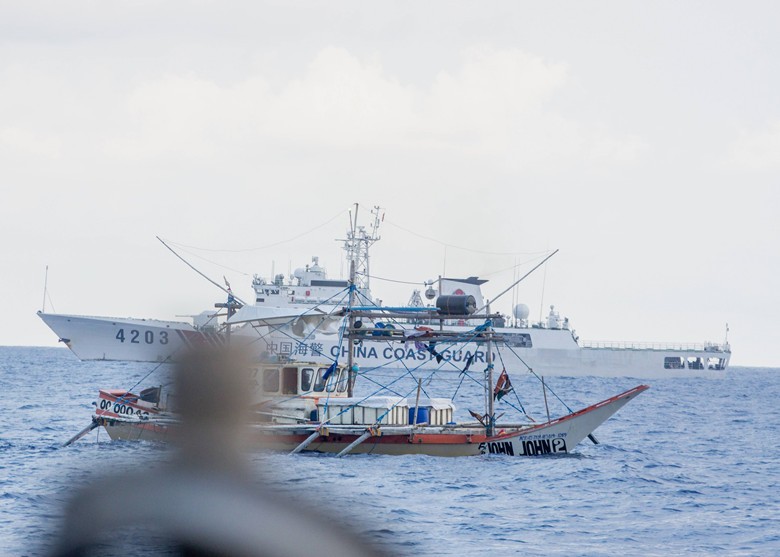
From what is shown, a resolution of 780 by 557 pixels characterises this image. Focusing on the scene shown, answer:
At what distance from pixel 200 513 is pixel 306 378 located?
2856cm

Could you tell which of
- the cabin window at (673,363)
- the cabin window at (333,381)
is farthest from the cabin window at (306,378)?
the cabin window at (673,363)

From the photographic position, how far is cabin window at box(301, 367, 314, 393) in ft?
105

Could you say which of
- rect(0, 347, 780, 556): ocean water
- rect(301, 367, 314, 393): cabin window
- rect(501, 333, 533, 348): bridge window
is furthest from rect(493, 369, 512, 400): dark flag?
rect(501, 333, 533, 348): bridge window

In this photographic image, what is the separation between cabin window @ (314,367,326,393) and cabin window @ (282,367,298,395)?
0.65 metres

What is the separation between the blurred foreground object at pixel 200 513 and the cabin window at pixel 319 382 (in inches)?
1106

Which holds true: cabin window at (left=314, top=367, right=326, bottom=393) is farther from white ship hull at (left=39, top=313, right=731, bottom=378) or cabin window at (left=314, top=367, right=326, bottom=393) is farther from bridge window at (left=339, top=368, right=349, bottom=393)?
white ship hull at (left=39, top=313, right=731, bottom=378)

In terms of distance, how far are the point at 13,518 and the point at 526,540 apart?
8764mm

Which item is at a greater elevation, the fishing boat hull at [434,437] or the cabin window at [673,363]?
the cabin window at [673,363]

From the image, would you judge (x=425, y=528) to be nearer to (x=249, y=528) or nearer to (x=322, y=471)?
(x=322, y=471)

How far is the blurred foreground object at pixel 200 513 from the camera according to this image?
11.3ft

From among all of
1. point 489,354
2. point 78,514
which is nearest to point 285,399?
point 489,354

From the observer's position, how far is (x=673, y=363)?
398 ft

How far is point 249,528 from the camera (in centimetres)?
347

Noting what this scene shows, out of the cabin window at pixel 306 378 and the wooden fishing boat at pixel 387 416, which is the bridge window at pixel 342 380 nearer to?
the wooden fishing boat at pixel 387 416
